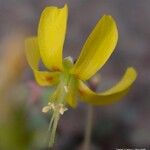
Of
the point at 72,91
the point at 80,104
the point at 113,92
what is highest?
the point at 80,104

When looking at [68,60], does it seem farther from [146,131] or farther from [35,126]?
[146,131]

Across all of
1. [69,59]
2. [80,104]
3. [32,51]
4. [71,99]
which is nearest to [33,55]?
[32,51]

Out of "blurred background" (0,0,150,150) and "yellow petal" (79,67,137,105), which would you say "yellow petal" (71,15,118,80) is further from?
"blurred background" (0,0,150,150)

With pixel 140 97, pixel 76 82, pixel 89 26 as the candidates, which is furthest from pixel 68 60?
pixel 89 26

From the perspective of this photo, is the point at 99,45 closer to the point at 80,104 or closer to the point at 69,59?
the point at 69,59

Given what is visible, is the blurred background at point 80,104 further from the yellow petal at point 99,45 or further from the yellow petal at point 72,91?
the yellow petal at point 99,45

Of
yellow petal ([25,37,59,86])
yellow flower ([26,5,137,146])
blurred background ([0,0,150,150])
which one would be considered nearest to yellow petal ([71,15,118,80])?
yellow flower ([26,5,137,146])

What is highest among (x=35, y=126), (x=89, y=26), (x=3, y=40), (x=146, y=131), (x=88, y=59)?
(x=89, y=26)
